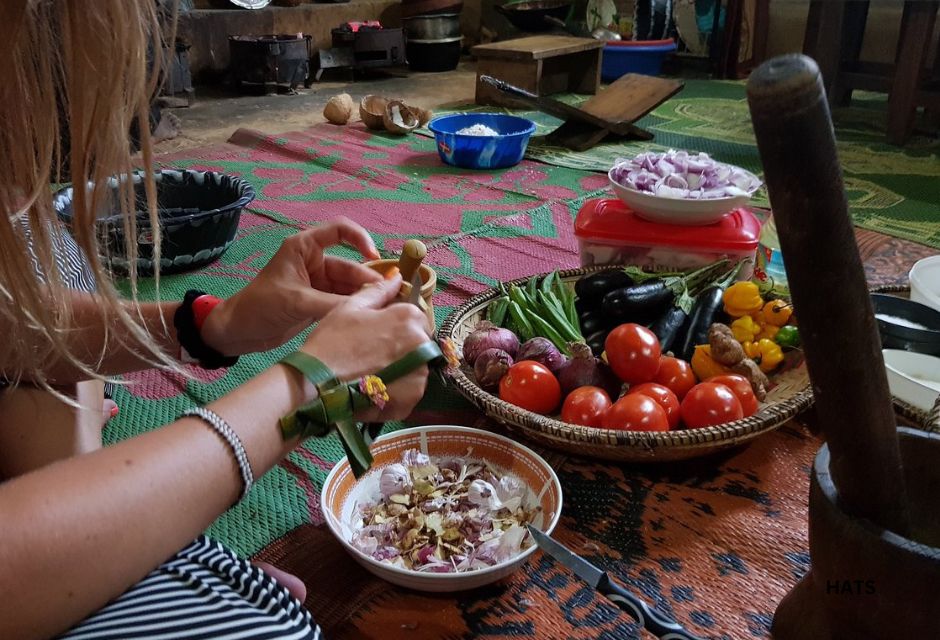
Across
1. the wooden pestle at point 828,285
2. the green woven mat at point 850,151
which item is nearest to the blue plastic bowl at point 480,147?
the green woven mat at point 850,151

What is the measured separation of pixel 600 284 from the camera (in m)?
1.29

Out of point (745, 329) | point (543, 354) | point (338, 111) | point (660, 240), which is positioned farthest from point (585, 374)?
point (338, 111)

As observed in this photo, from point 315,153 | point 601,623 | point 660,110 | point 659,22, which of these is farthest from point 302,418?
point 659,22

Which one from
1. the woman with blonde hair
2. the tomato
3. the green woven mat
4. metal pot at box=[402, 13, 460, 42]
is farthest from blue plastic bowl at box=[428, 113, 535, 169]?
metal pot at box=[402, 13, 460, 42]

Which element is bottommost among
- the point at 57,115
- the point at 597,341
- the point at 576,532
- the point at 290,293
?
the point at 576,532

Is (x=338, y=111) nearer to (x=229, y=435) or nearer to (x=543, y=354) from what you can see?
(x=543, y=354)

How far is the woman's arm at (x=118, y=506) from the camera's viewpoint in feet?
1.78

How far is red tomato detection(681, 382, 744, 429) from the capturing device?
3.23 feet

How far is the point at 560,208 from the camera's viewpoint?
2195mm

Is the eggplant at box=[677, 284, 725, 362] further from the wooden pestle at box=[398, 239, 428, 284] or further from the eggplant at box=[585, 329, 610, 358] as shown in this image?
the wooden pestle at box=[398, 239, 428, 284]

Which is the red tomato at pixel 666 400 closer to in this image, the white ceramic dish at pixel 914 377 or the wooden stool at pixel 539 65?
the white ceramic dish at pixel 914 377

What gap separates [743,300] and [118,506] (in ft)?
3.18

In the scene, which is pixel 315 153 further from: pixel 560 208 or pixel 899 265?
pixel 899 265

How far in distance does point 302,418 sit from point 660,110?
3.31 meters
